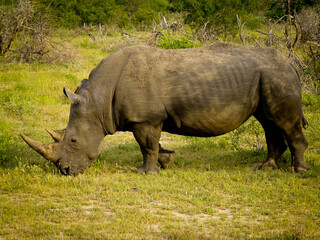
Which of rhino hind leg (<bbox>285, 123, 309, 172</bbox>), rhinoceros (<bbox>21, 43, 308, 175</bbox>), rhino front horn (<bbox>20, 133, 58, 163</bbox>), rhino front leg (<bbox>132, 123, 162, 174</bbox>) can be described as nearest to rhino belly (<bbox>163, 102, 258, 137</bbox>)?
rhinoceros (<bbox>21, 43, 308, 175</bbox>)

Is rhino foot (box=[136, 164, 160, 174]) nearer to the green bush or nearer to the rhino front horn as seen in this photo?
the rhino front horn

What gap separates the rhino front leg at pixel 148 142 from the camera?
22.0 feet

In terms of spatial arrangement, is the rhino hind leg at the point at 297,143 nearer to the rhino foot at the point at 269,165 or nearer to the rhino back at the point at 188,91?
the rhino foot at the point at 269,165

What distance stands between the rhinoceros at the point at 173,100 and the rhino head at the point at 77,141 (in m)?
0.01

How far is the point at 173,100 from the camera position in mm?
6660

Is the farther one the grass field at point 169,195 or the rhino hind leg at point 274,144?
the rhino hind leg at point 274,144

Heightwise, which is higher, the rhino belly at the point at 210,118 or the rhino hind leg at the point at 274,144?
the rhino belly at the point at 210,118

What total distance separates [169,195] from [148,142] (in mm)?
1149

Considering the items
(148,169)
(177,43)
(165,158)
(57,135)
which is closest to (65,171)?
(57,135)

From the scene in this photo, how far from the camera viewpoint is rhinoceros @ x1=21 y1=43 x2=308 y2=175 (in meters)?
6.66

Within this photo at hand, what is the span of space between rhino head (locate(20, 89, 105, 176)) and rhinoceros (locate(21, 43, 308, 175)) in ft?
0.05

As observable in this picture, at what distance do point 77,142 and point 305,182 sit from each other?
12.2 feet

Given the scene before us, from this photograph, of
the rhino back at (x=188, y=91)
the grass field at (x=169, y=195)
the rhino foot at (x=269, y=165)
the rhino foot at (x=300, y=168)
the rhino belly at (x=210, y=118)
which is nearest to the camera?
the grass field at (x=169, y=195)

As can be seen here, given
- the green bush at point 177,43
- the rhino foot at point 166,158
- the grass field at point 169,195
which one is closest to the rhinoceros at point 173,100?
the rhino foot at point 166,158
